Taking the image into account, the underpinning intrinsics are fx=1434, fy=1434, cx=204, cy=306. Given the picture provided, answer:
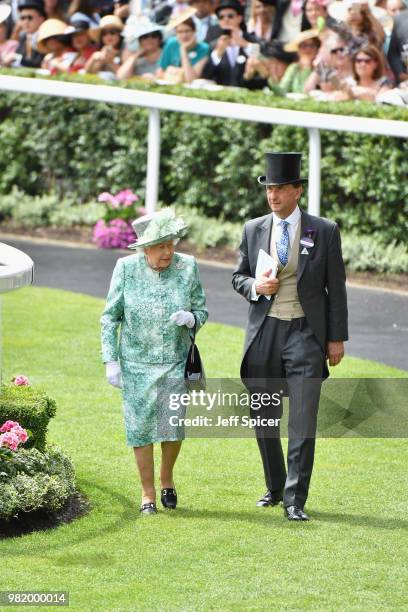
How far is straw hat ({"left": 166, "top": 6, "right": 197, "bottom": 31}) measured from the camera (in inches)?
621

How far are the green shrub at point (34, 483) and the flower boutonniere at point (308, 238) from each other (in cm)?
165

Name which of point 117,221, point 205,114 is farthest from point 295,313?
point 117,221

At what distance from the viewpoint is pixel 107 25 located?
1669cm

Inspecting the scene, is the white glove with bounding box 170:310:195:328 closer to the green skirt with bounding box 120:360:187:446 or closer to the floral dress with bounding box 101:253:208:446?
the floral dress with bounding box 101:253:208:446

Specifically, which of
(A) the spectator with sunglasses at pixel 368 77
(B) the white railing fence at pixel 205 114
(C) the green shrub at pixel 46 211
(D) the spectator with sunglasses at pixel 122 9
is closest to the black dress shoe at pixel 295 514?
(B) the white railing fence at pixel 205 114

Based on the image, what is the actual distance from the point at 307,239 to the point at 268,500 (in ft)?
4.50

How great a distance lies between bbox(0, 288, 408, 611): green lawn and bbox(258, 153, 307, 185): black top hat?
66.2 inches

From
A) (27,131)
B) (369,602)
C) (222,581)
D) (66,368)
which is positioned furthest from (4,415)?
(27,131)

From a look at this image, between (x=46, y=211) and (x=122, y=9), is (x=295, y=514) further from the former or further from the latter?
(x=122, y=9)

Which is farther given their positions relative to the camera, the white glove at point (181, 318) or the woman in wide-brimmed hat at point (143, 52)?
the woman in wide-brimmed hat at point (143, 52)

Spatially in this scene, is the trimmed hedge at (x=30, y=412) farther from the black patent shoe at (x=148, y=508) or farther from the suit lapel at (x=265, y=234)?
the suit lapel at (x=265, y=234)

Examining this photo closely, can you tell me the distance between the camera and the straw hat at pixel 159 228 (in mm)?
7109

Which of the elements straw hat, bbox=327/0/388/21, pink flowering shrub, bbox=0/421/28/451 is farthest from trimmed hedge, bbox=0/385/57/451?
straw hat, bbox=327/0/388/21

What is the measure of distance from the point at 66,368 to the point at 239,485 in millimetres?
3012
